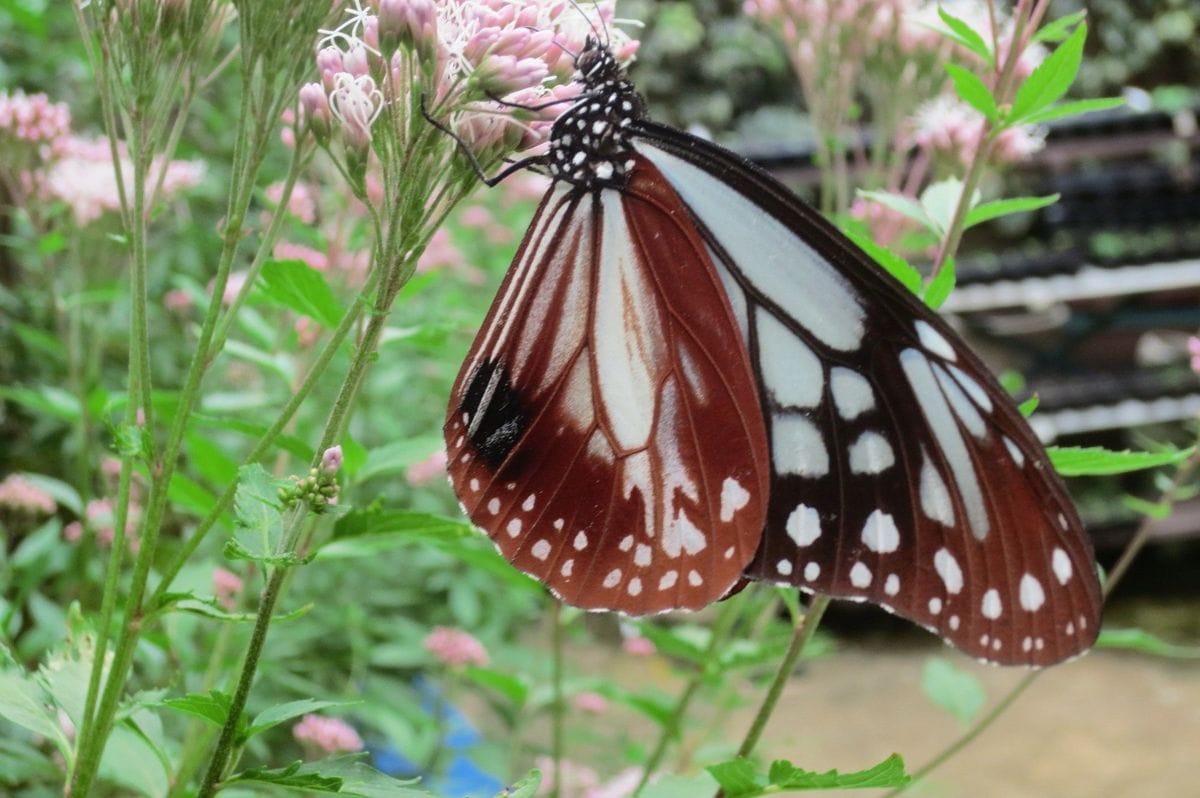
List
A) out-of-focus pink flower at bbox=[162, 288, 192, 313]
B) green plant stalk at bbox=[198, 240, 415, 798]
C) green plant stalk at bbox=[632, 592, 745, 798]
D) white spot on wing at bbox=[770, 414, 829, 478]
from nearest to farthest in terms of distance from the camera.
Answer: green plant stalk at bbox=[198, 240, 415, 798]
white spot on wing at bbox=[770, 414, 829, 478]
green plant stalk at bbox=[632, 592, 745, 798]
out-of-focus pink flower at bbox=[162, 288, 192, 313]

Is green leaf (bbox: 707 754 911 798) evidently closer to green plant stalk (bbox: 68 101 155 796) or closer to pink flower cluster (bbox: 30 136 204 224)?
green plant stalk (bbox: 68 101 155 796)

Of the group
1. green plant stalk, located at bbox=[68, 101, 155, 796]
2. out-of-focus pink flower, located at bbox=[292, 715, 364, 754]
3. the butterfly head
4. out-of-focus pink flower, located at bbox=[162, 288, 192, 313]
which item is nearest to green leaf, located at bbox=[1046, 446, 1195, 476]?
the butterfly head

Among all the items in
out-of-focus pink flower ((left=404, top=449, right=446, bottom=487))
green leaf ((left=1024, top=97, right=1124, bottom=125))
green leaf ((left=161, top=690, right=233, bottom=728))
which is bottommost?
out-of-focus pink flower ((left=404, top=449, right=446, bottom=487))

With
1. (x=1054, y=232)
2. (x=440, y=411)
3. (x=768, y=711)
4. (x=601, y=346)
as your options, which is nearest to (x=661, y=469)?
(x=601, y=346)

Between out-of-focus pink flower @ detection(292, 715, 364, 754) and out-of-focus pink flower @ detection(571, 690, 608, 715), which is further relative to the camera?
out-of-focus pink flower @ detection(571, 690, 608, 715)

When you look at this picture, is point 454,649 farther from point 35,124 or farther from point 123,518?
point 123,518

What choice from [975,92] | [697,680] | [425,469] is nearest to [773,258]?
[975,92]
